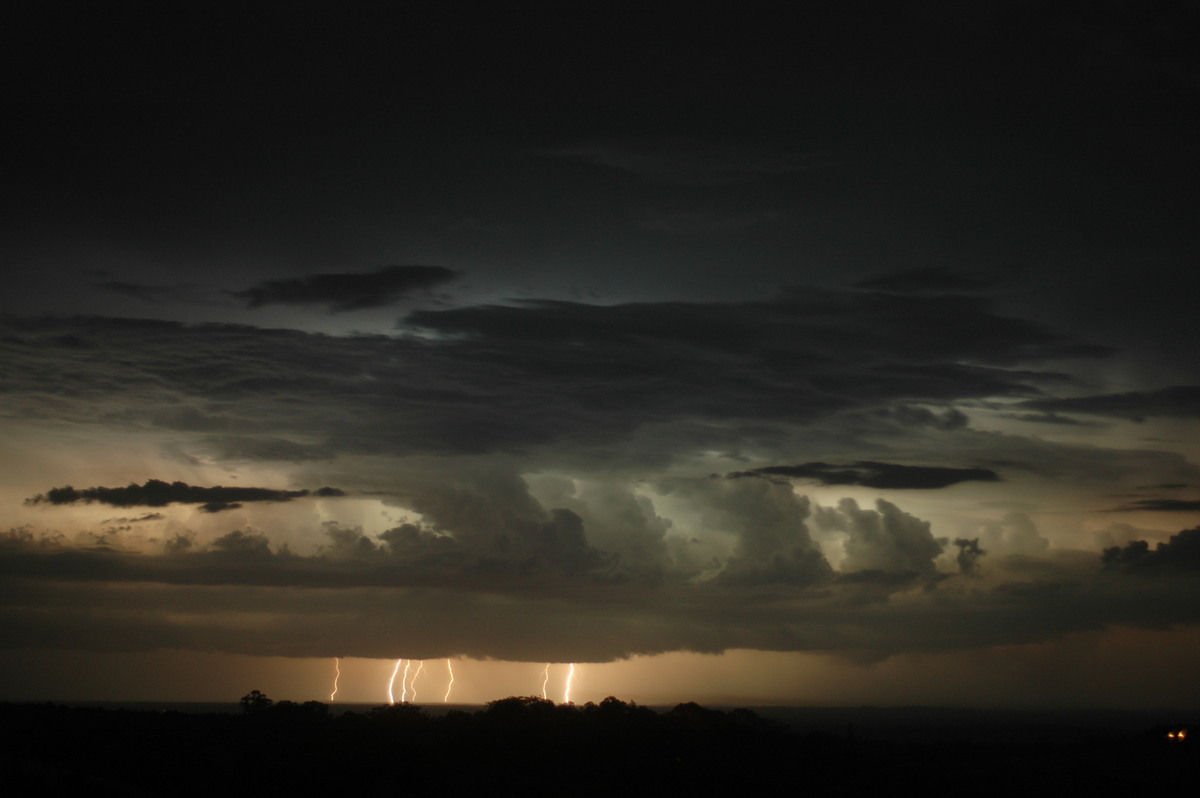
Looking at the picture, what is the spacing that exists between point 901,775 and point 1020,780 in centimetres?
863

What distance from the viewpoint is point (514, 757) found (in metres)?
71.6

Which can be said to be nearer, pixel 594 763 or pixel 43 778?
pixel 43 778

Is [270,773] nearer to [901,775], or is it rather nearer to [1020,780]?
[901,775]

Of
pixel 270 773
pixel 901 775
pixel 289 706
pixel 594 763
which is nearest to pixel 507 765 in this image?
pixel 594 763

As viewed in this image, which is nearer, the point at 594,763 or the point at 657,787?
the point at 657,787

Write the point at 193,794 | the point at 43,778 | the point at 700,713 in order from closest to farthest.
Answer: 1. the point at 43,778
2. the point at 193,794
3. the point at 700,713

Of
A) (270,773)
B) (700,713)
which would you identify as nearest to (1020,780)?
(700,713)

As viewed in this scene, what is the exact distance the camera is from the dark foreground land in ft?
196

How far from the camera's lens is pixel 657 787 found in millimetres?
63656

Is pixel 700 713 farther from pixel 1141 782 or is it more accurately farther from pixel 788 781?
pixel 1141 782

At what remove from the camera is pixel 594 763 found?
69.4 meters

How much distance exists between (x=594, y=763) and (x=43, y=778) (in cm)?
3296

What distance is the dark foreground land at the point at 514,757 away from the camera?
59.7 metres

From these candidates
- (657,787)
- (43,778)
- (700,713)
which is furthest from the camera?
(700,713)
